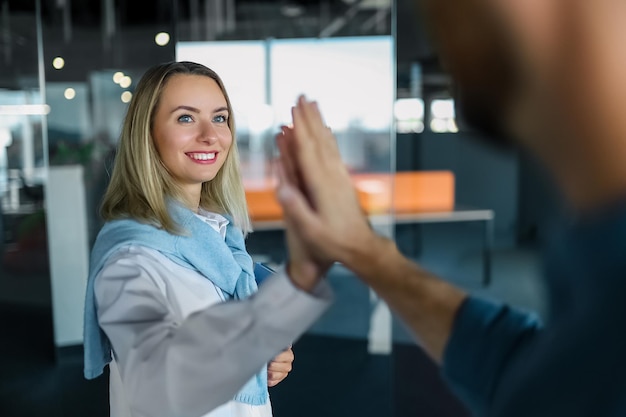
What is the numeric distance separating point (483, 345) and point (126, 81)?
10.3 feet

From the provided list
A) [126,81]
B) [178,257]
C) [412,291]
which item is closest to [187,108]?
[178,257]

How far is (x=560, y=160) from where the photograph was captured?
1.11ft

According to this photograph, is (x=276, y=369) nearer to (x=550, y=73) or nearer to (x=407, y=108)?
(x=550, y=73)

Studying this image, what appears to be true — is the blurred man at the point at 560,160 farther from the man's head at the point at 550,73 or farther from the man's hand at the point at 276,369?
the man's hand at the point at 276,369

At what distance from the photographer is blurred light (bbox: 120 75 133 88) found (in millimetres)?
3236

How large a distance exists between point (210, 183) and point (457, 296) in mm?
630

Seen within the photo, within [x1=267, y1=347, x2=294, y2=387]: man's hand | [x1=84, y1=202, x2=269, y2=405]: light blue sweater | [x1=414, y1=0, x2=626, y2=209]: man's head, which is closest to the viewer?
[x1=414, y1=0, x2=626, y2=209]: man's head

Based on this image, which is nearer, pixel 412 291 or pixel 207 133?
pixel 412 291

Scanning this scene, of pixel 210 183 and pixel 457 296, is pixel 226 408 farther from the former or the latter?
pixel 457 296

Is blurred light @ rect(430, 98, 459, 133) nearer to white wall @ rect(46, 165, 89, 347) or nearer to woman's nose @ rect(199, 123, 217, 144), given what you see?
woman's nose @ rect(199, 123, 217, 144)

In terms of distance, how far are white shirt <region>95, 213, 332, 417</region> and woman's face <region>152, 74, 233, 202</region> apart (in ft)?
0.59

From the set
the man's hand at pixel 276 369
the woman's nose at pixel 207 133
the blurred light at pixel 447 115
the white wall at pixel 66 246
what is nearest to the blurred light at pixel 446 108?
the blurred light at pixel 447 115

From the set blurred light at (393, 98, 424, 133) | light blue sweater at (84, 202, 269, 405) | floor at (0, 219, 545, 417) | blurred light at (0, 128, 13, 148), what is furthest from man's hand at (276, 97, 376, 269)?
blurred light at (0, 128, 13, 148)

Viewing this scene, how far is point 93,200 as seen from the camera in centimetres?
336
